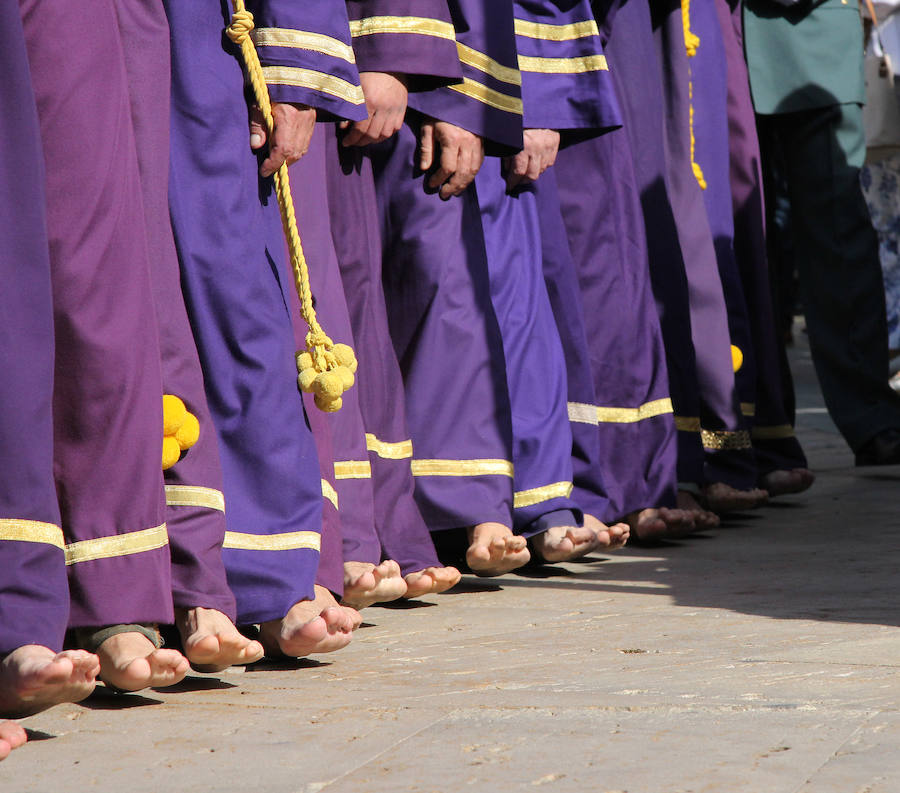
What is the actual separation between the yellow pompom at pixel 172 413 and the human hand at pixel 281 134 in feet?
1.65

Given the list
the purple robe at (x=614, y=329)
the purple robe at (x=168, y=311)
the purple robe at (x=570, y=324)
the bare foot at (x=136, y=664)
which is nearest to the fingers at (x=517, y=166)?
the purple robe at (x=570, y=324)

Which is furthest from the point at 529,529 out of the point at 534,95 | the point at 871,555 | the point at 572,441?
the point at 534,95

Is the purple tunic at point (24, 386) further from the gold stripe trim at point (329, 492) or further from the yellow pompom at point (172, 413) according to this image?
the gold stripe trim at point (329, 492)

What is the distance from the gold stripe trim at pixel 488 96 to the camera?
344cm

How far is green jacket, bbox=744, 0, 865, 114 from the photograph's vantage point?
5.25m

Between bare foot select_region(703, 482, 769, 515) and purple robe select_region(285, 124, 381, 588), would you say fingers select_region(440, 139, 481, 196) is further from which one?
bare foot select_region(703, 482, 769, 515)

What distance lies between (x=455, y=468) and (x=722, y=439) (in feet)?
4.88

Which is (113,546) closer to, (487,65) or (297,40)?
(297,40)

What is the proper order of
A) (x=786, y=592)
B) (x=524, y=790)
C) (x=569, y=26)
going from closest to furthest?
(x=524, y=790) → (x=786, y=592) → (x=569, y=26)

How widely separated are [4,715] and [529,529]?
5.56 ft

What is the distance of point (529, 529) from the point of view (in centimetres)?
353

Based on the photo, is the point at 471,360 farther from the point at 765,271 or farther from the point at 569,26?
the point at 765,271

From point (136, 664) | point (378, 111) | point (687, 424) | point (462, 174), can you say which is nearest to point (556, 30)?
point (462, 174)

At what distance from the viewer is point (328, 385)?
8.57ft
